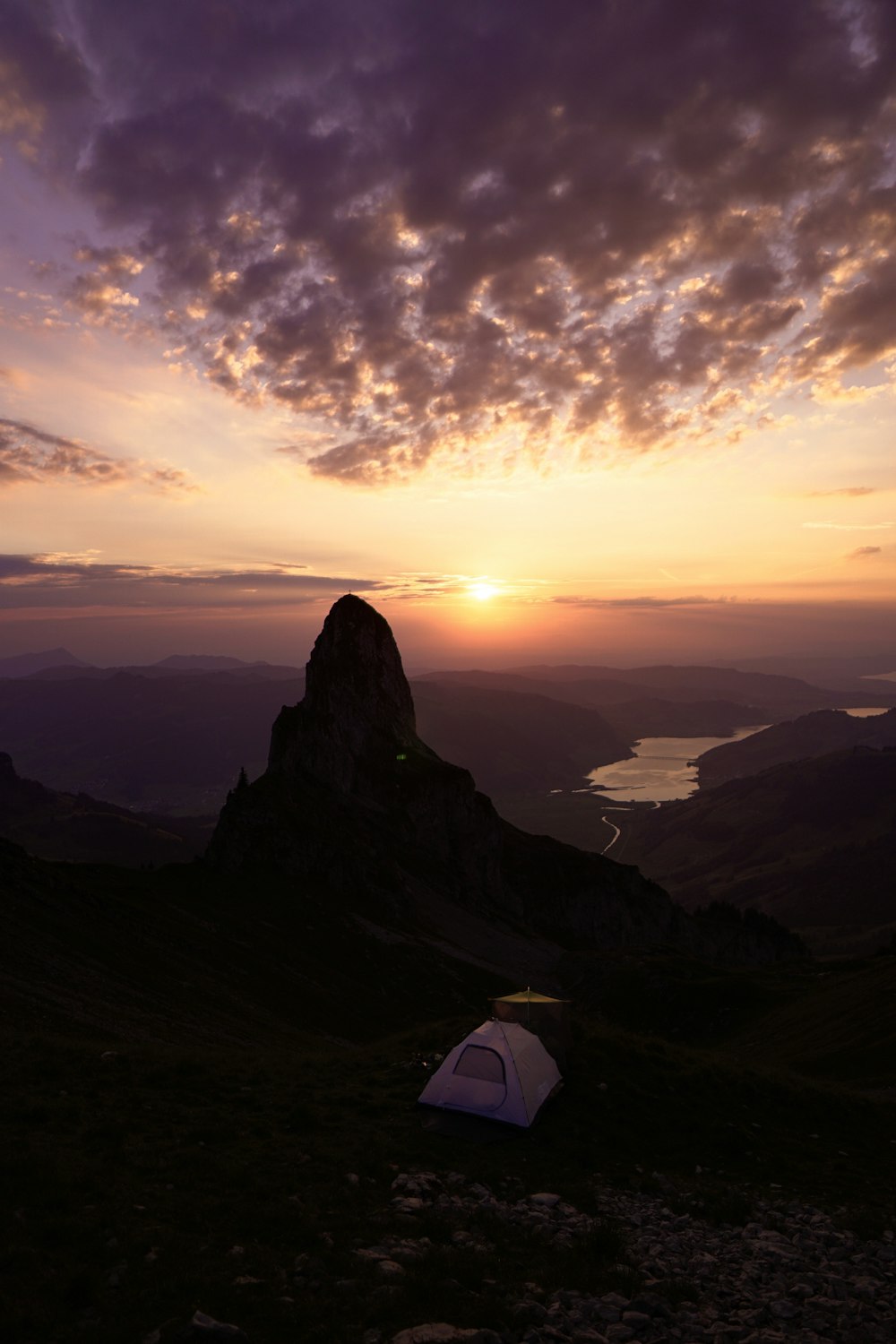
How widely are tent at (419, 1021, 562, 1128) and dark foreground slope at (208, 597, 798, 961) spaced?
3035 inches

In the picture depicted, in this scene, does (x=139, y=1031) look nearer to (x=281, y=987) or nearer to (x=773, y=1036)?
(x=281, y=987)

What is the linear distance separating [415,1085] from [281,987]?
127 feet

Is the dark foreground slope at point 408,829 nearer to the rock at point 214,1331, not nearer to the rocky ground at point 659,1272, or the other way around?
the rocky ground at point 659,1272

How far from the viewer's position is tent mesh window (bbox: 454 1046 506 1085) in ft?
73.3

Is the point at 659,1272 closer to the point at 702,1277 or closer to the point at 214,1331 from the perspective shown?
the point at 702,1277

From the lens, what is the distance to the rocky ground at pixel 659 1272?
1185cm

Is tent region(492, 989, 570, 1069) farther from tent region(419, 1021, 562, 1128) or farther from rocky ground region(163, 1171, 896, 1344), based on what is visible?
rocky ground region(163, 1171, 896, 1344)

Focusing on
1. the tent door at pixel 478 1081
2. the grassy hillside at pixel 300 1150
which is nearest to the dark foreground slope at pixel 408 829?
the grassy hillside at pixel 300 1150

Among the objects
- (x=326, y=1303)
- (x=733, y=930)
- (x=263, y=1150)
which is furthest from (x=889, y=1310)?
(x=733, y=930)

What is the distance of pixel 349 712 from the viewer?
5418 inches

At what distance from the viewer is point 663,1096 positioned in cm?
2431

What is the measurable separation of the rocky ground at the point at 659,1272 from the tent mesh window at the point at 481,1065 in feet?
14.9

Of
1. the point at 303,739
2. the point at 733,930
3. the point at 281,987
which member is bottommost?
the point at 733,930

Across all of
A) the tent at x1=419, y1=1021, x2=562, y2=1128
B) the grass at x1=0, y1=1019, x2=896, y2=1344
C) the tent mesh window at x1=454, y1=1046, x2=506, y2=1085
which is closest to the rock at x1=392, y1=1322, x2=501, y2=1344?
the grass at x1=0, y1=1019, x2=896, y2=1344
